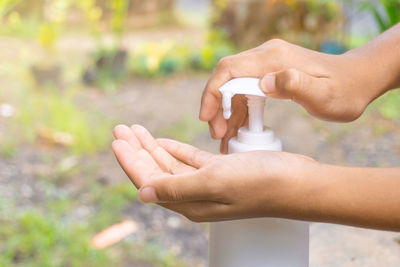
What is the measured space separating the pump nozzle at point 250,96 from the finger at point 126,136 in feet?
0.47

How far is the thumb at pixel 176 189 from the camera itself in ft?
1.77

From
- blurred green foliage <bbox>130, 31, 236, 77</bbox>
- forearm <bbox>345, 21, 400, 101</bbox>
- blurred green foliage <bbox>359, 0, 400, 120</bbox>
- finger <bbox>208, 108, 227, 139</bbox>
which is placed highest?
blurred green foliage <bbox>130, 31, 236, 77</bbox>

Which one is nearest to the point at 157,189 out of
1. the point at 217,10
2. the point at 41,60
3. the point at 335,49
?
the point at 41,60

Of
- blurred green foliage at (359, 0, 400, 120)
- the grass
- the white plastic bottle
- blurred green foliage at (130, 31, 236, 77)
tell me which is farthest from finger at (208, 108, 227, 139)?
blurred green foliage at (130, 31, 236, 77)

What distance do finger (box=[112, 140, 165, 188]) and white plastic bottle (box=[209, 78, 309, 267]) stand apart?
112 millimetres

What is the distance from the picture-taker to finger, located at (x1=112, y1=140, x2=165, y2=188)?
2.02 feet

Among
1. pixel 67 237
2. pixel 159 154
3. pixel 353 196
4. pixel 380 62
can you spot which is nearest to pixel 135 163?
pixel 159 154

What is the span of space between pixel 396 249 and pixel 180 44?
2707mm

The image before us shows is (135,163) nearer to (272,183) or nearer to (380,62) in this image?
(272,183)

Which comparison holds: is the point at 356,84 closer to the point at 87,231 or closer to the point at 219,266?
the point at 219,266

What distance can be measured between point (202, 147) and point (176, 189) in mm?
1501

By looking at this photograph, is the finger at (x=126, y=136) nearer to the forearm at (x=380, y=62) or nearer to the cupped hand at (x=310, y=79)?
the cupped hand at (x=310, y=79)

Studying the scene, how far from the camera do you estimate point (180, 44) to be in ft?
11.1

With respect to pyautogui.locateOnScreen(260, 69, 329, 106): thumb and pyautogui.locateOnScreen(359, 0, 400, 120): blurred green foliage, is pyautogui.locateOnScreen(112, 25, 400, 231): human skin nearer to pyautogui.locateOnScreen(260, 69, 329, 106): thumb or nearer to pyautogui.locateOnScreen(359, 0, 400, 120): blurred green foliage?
pyautogui.locateOnScreen(260, 69, 329, 106): thumb
